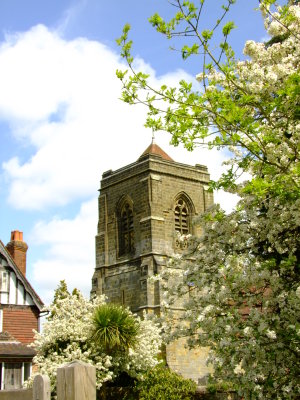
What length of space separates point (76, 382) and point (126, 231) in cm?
3621

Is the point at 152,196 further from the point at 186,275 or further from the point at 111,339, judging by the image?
the point at 186,275

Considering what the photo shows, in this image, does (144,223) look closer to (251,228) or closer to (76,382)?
(251,228)

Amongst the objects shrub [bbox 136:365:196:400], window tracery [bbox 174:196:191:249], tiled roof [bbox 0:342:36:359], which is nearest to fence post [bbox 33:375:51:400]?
shrub [bbox 136:365:196:400]

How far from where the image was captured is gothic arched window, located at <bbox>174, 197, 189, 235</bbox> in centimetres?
3853

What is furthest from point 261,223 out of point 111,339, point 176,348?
point 176,348

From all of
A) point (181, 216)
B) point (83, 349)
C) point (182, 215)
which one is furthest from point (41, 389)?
point (182, 215)

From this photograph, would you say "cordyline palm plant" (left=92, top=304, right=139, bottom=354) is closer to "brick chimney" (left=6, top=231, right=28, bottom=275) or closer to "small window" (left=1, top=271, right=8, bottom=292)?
"small window" (left=1, top=271, right=8, bottom=292)

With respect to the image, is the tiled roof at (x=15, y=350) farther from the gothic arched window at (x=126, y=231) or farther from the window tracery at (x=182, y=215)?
the window tracery at (x=182, y=215)

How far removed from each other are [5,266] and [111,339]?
7.65 metres

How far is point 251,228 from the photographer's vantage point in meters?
8.27

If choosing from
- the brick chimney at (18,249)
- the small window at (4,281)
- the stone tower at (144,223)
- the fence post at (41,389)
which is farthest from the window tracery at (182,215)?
the fence post at (41,389)

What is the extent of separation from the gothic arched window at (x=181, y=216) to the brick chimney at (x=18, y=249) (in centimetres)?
1385

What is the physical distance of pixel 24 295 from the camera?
24.3 metres

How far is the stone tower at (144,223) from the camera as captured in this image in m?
35.4
